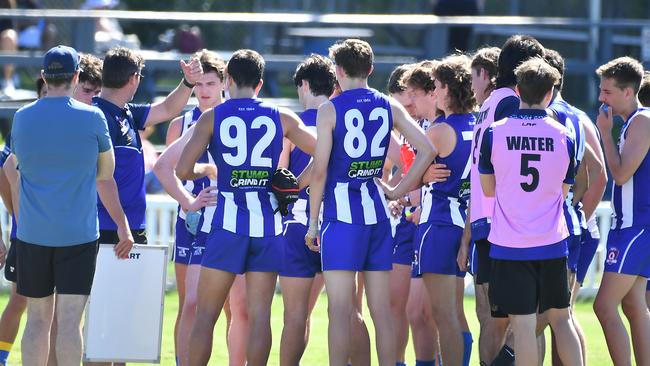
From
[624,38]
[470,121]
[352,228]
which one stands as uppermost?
[624,38]

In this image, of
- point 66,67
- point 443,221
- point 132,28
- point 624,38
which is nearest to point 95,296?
point 66,67

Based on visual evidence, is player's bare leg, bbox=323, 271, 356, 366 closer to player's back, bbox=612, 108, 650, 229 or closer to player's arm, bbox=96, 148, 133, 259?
player's arm, bbox=96, 148, 133, 259

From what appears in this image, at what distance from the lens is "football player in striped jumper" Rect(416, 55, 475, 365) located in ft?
23.2

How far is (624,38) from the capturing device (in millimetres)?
18109

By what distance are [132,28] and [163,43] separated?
13.6 ft

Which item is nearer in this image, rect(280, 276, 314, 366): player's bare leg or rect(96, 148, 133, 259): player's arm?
rect(96, 148, 133, 259): player's arm

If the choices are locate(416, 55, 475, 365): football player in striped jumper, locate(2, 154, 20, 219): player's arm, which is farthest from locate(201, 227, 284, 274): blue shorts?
locate(2, 154, 20, 219): player's arm

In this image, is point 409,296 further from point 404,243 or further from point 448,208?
point 448,208

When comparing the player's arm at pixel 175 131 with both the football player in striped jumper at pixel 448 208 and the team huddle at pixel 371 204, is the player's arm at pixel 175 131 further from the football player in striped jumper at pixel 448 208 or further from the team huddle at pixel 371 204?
the football player in striped jumper at pixel 448 208

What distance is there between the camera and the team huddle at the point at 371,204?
247 inches

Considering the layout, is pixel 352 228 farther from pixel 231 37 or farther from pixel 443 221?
pixel 231 37

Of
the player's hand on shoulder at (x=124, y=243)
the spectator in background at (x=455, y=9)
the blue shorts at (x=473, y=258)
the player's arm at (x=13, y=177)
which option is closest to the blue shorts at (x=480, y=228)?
the blue shorts at (x=473, y=258)

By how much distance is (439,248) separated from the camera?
706cm

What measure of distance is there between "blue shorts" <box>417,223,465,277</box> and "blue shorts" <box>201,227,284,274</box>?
96 cm
